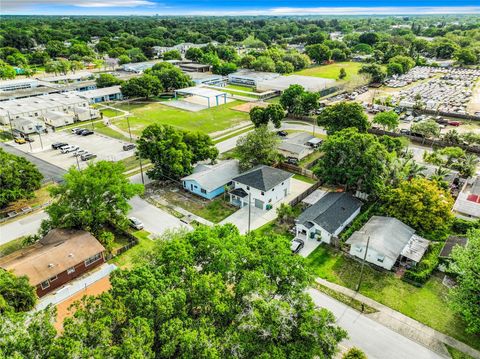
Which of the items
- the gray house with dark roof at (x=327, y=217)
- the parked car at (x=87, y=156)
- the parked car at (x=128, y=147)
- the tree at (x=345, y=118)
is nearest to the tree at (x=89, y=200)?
the gray house with dark roof at (x=327, y=217)

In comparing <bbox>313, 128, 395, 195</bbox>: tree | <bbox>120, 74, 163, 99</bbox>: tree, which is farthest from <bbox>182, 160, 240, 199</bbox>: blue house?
<bbox>120, 74, 163, 99</bbox>: tree

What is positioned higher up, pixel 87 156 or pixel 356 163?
pixel 356 163

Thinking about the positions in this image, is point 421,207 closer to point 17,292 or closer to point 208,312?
point 208,312

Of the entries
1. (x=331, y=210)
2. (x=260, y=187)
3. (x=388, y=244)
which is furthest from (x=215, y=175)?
(x=388, y=244)

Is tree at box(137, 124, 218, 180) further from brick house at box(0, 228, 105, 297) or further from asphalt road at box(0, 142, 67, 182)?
brick house at box(0, 228, 105, 297)

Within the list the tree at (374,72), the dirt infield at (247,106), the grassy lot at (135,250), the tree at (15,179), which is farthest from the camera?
the tree at (374,72)

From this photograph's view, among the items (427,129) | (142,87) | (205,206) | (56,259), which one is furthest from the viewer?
(142,87)

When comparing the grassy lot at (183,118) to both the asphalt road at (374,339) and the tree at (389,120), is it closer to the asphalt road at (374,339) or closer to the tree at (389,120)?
the tree at (389,120)
